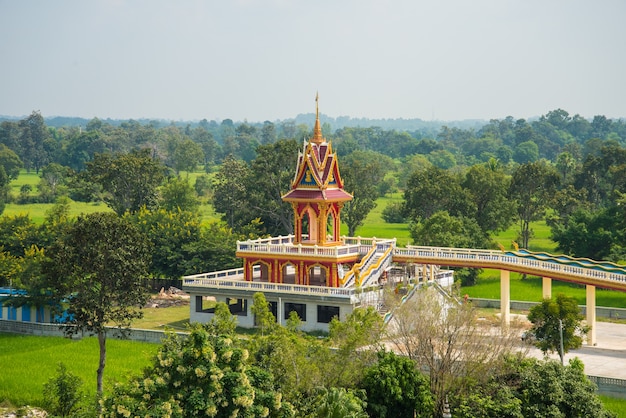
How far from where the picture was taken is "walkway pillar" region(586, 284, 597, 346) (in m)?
43.3

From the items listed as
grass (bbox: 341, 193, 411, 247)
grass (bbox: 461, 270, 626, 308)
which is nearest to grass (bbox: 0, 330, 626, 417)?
grass (bbox: 461, 270, 626, 308)

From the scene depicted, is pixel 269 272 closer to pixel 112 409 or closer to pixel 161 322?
pixel 161 322

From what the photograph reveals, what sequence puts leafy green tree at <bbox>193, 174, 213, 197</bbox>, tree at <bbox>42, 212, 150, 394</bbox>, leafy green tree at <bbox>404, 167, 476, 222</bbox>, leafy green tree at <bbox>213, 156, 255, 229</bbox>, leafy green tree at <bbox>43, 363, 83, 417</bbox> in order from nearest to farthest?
1. leafy green tree at <bbox>43, 363, 83, 417</bbox>
2. tree at <bbox>42, 212, 150, 394</bbox>
3. leafy green tree at <bbox>404, 167, 476, 222</bbox>
4. leafy green tree at <bbox>213, 156, 255, 229</bbox>
5. leafy green tree at <bbox>193, 174, 213, 197</bbox>

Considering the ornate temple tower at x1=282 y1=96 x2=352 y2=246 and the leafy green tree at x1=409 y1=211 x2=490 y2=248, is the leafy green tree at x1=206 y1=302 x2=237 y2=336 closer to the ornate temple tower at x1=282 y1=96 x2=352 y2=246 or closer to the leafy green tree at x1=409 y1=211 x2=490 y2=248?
the ornate temple tower at x1=282 y1=96 x2=352 y2=246

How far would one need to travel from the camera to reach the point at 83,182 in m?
76.2

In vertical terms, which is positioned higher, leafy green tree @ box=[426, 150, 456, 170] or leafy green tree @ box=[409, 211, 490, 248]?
leafy green tree @ box=[426, 150, 456, 170]

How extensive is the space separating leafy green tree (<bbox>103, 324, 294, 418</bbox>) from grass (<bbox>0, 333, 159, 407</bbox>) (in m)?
8.97

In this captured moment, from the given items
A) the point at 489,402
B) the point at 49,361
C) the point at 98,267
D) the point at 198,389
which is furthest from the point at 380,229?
the point at 198,389

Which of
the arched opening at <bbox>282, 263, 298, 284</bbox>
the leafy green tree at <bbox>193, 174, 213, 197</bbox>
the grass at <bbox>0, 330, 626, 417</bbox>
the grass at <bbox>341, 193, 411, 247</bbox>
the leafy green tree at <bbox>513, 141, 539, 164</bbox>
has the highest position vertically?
the leafy green tree at <bbox>513, 141, 539, 164</bbox>

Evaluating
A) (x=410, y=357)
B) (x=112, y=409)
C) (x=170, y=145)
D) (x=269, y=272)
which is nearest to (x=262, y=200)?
(x=269, y=272)

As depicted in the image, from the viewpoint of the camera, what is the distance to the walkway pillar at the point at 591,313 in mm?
43281

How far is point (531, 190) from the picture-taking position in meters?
68.9

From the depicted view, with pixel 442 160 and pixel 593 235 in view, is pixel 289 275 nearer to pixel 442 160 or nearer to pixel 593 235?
pixel 593 235

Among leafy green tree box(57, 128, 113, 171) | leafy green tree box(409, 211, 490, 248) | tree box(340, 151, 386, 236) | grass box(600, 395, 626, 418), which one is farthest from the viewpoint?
leafy green tree box(57, 128, 113, 171)
